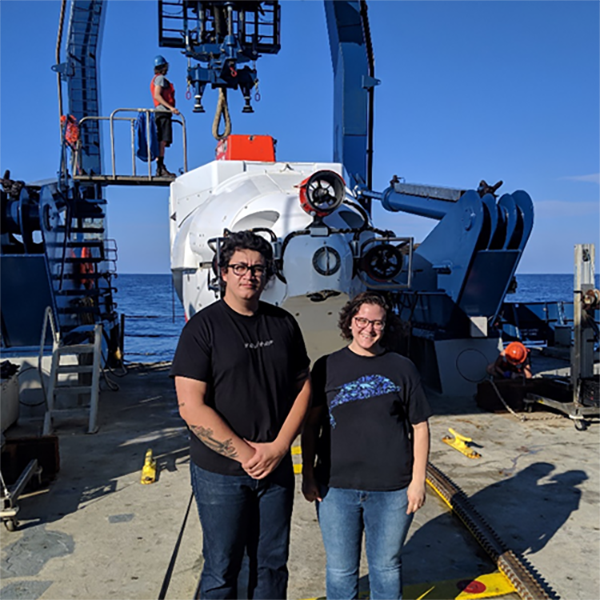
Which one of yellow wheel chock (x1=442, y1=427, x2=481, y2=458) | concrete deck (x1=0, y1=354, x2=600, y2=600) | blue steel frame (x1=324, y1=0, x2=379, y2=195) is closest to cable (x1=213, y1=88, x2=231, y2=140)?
blue steel frame (x1=324, y1=0, x2=379, y2=195)

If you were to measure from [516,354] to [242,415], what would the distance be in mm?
6468

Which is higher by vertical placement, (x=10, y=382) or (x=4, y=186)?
(x=4, y=186)

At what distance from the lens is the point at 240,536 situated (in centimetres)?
262

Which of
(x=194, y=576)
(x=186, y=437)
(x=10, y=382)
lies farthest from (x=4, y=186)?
(x=194, y=576)

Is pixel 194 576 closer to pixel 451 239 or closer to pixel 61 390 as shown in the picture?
pixel 61 390

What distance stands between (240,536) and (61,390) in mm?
5080

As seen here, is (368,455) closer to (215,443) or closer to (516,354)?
(215,443)

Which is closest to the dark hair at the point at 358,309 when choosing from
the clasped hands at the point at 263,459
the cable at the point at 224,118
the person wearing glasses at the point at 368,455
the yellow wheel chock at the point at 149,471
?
the person wearing glasses at the point at 368,455

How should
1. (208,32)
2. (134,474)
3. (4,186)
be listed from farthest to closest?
(208,32)
(4,186)
(134,474)

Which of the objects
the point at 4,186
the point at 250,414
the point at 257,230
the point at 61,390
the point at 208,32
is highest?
the point at 208,32

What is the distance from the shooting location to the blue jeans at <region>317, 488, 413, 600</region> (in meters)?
2.68

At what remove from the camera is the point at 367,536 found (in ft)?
9.11

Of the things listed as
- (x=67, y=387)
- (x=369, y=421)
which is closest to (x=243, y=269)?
(x=369, y=421)

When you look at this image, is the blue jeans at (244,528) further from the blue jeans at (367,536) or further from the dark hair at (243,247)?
the dark hair at (243,247)
